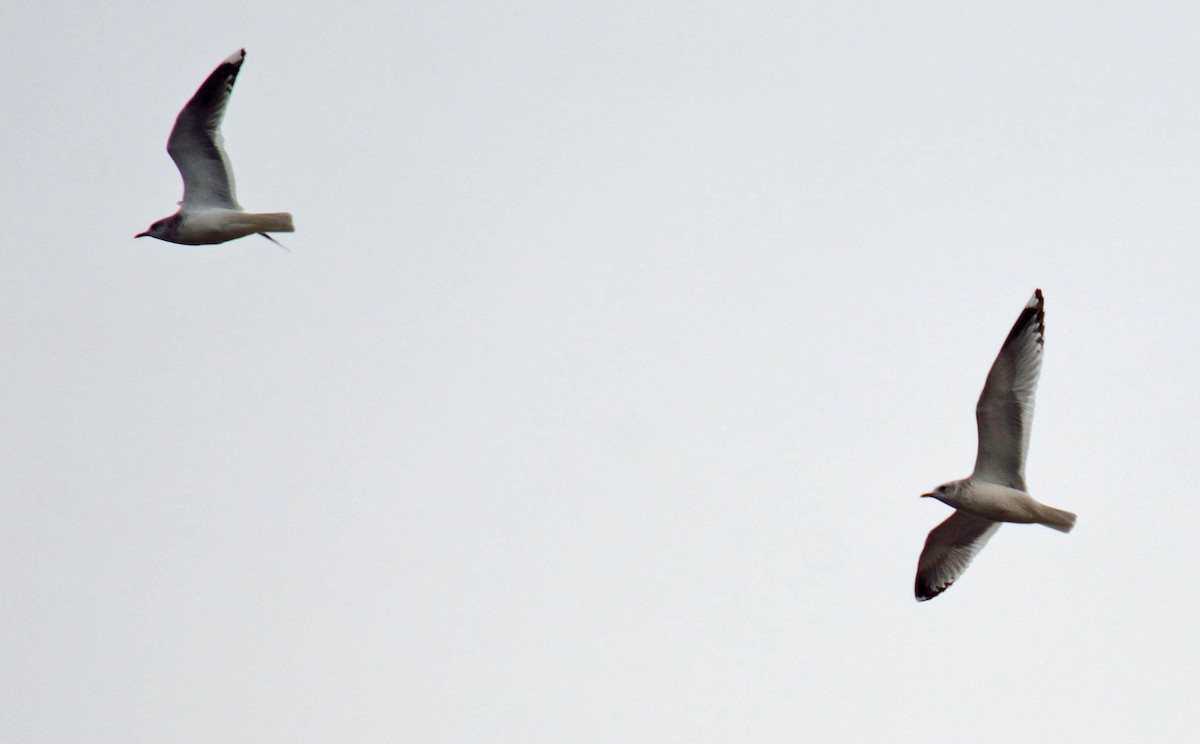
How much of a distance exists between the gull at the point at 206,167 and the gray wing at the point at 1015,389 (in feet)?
25.5

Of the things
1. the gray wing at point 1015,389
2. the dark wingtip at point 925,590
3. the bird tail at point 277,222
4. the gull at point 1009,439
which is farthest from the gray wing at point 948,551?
the bird tail at point 277,222

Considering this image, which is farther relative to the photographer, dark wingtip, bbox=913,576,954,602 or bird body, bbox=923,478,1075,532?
dark wingtip, bbox=913,576,954,602

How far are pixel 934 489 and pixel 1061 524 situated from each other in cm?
131

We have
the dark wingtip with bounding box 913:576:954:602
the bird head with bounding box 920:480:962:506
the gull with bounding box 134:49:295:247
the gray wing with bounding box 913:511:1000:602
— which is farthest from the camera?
the dark wingtip with bounding box 913:576:954:602

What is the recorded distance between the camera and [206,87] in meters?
16.9

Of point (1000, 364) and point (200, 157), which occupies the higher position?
point (200, 157)

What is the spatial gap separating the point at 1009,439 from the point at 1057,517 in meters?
0.88

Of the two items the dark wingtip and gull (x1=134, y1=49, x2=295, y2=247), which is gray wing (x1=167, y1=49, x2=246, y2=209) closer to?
gull (x1=134, y1=49, x2=295, y2=247)

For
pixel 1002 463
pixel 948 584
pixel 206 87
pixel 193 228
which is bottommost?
pixel 948 584

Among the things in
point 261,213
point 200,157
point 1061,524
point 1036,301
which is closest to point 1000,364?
point 1036,301

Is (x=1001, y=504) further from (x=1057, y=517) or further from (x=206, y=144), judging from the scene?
(x=206, y=144)

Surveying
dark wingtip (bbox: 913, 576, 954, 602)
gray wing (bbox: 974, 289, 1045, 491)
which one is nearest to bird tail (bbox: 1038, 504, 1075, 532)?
gray wing (bbox: 974, 289, 1045, 491)

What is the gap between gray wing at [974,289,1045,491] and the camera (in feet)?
50.2

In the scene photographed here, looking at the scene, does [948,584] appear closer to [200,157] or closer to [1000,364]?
[1000,364]
